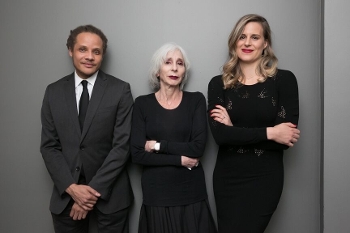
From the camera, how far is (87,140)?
2.35m

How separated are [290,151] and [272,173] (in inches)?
19.3

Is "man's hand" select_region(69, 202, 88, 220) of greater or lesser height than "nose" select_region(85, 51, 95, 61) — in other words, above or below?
below

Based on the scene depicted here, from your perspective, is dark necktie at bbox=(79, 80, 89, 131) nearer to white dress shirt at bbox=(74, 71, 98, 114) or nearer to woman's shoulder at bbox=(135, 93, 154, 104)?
white dress shirt at bbox=(74, 71, 98, 114)

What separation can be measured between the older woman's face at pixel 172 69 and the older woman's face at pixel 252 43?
0.42 m

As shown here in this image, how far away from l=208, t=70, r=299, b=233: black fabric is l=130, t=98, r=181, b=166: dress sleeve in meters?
0.35

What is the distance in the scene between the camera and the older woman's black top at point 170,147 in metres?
2.30

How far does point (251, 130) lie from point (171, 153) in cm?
55

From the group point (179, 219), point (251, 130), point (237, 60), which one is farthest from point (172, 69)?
point (179, 219)

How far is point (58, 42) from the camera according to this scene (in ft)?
9.02

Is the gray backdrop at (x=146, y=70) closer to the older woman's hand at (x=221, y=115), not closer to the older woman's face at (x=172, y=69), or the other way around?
the older woman's face at (x=172, y=69)

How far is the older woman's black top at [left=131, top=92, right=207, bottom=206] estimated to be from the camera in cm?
230

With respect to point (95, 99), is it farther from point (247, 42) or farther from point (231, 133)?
point (247, 42)

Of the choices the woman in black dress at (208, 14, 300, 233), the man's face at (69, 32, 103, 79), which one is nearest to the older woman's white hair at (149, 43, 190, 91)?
the woman in black dress at (208, 14, 300, 233)

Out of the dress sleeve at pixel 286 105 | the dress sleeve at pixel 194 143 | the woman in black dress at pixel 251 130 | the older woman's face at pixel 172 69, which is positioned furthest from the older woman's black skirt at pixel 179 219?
the older woman's face at pixel 172 69
